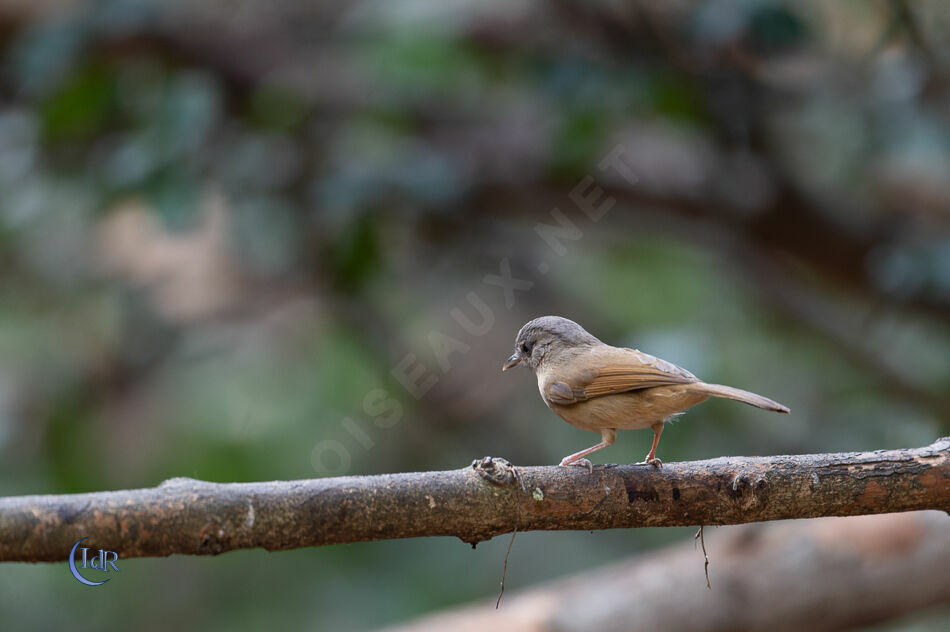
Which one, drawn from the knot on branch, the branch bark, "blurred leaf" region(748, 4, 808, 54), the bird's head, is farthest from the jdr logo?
"blurred leaf" region(748, 4, 808, 54)

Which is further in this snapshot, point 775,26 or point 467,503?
point 775,26

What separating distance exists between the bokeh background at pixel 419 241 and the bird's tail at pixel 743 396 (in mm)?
1340

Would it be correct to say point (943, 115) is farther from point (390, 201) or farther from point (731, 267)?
point (390, 201)

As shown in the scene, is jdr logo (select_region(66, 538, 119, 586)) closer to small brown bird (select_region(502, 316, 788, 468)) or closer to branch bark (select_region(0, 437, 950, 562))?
branch bark (select_region(0, 437, 950, 562))

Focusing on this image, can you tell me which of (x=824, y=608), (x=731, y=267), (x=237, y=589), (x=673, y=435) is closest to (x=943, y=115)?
(x=731, y=267)

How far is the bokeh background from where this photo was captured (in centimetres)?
475

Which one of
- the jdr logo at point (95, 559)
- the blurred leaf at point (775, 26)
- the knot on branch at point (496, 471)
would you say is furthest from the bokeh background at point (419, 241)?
the jdr logo at point (95, 559)

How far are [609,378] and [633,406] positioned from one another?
0.11m

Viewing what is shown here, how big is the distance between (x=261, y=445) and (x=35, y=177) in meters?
2.94

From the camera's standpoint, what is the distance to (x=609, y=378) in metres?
2.80

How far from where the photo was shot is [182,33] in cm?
501

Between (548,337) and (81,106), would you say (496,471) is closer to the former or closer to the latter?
(548,337)

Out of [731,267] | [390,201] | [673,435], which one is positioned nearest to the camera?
[390,201]

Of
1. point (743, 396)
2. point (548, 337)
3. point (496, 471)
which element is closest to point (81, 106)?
point (548, 337)
